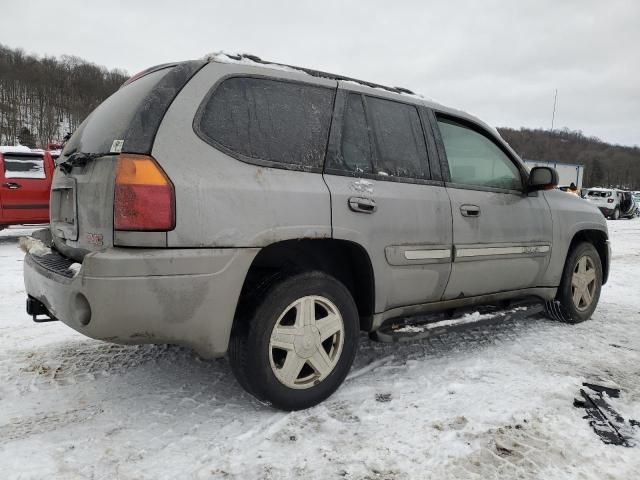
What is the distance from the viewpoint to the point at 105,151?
7.30ft

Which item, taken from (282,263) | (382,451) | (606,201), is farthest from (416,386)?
(606,201)

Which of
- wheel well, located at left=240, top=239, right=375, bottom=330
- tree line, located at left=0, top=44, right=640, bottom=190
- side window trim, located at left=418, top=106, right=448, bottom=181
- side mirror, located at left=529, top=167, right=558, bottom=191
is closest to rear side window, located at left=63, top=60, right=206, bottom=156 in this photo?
wheel well, located at left=240, top=239, right=375, bottom=330

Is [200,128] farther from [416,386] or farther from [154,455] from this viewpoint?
[416,386]

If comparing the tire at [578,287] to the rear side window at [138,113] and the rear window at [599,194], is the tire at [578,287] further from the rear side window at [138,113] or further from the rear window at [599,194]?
the rear window at [599,194]

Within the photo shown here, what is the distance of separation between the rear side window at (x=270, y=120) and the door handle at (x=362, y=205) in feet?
0.86

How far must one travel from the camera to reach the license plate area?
2436 millimetres

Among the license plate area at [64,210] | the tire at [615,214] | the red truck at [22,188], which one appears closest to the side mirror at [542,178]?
the license plate area at [64,210]

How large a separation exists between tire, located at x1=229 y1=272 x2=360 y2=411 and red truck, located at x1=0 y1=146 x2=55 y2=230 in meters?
7.90

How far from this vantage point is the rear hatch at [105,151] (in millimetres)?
2117

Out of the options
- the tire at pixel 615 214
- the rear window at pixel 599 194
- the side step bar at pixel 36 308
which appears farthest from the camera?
the rear window at pixel 599 194

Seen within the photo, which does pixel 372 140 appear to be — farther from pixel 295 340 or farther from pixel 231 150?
pixel 295 340

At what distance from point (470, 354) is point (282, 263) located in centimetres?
168

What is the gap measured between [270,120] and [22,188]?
821cm

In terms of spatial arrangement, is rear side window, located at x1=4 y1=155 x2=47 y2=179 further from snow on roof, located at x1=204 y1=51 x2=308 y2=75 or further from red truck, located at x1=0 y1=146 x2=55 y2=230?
snow on roof, located at x1=204 y1=51 x2=308 y2=75
